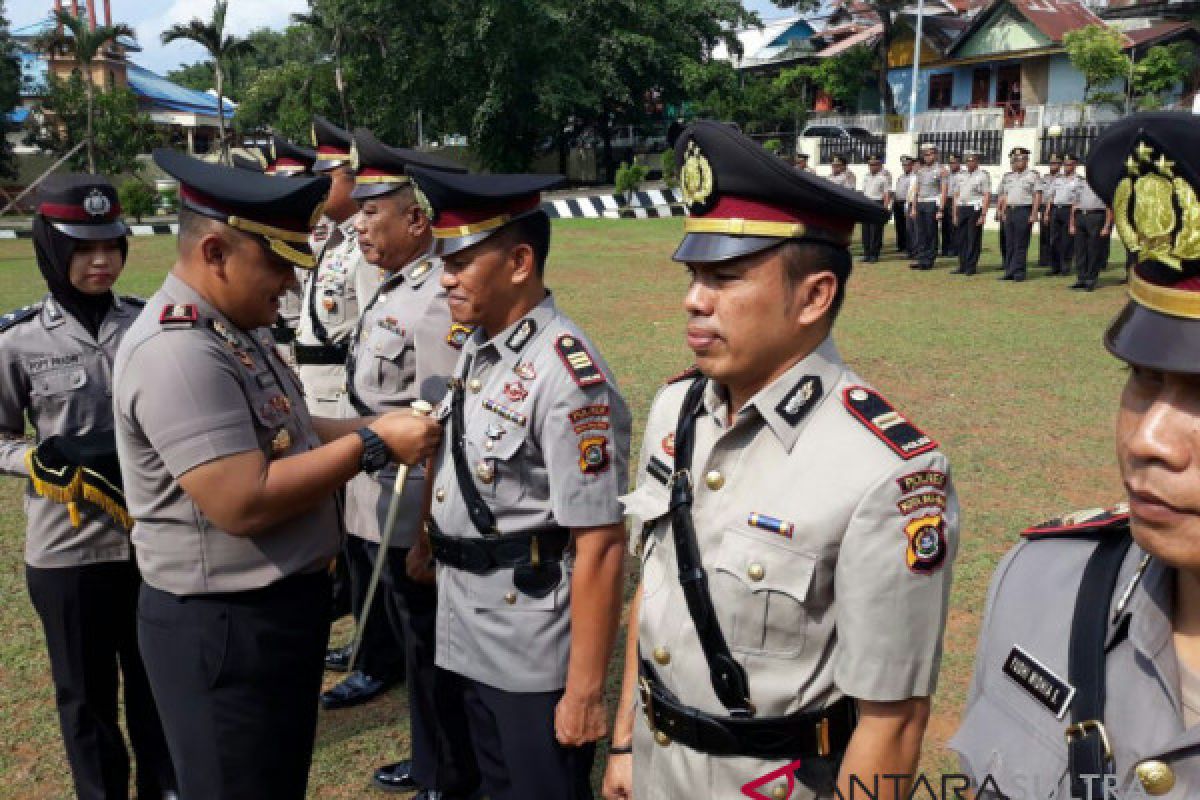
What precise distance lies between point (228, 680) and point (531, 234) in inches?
60.3

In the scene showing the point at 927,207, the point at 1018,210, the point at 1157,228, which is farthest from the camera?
the point at 927,207

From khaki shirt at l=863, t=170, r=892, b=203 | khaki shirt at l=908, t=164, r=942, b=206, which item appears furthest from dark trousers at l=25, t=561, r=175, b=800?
khaki shirt at l=863, t=170, r=892, b=203

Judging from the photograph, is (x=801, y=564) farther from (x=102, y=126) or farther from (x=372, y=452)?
(x=102, y=126)

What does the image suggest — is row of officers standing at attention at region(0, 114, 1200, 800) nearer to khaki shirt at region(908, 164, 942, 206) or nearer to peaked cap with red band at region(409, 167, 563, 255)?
peaked cap with red band at region(409, 167, 563, 255)

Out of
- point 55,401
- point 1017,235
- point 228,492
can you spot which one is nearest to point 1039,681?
point 228,492

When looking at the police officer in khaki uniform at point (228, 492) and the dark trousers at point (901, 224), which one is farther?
the dark trousers at point (901, 224)

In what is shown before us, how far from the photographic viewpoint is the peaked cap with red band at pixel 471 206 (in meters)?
2.80

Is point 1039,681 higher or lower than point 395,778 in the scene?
higher

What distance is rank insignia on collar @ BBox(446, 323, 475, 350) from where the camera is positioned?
3.61 meters

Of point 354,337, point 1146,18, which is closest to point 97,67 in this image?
point 1146,18

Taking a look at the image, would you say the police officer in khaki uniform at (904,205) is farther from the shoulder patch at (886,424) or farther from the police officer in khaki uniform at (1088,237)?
the shoulder patch at (886,424)

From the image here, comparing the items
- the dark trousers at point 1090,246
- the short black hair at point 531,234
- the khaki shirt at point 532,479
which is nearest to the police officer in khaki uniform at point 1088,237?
the dark trousers at point 1090,246

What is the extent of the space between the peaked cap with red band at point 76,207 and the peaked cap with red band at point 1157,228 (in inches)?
130

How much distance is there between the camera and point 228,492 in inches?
93.4
